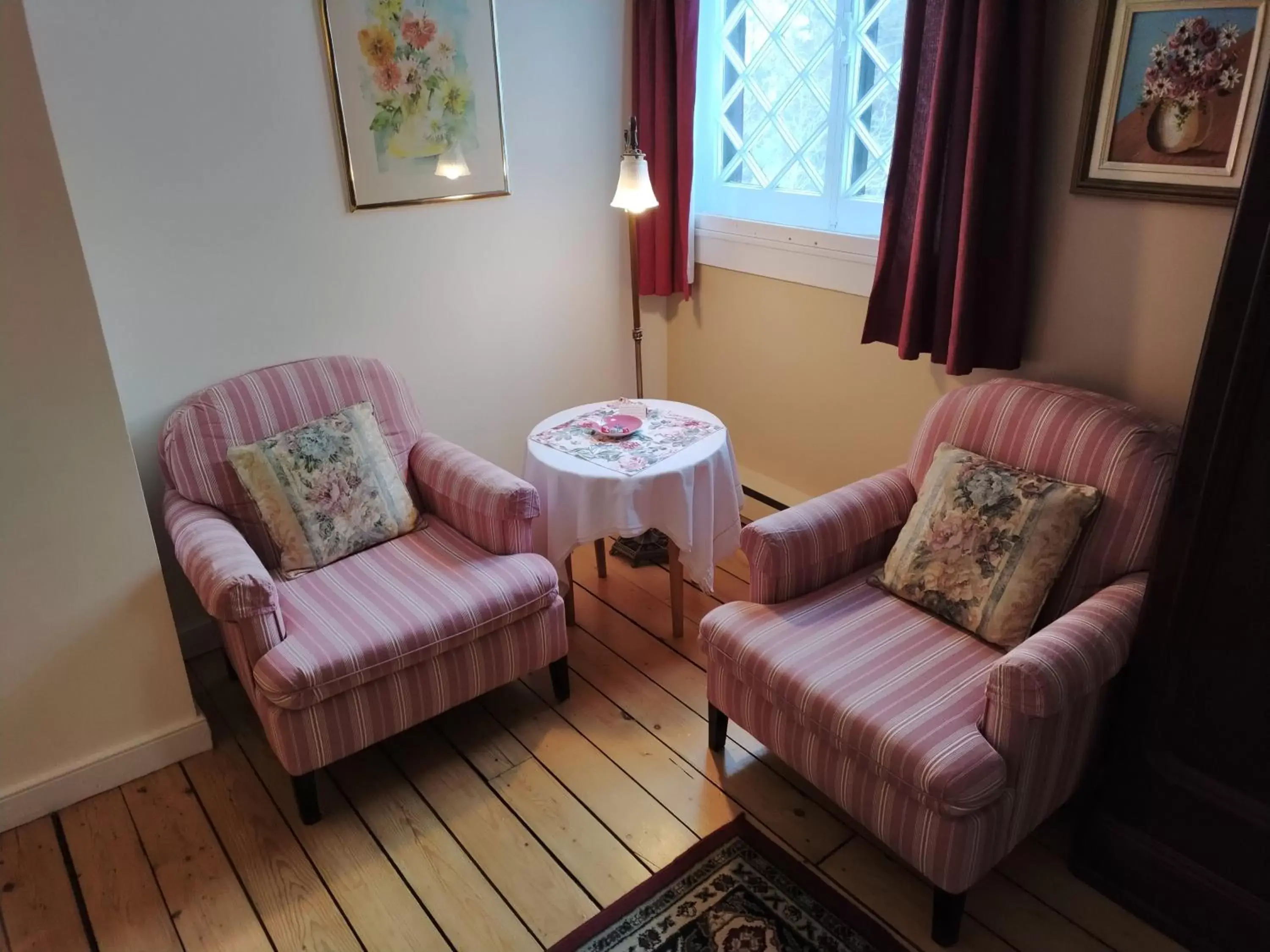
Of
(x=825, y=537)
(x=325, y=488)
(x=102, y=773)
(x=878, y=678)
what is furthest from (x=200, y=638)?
(x=878, y=678)

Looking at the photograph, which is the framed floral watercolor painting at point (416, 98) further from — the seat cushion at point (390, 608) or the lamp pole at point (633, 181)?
the seat cushion at point (390, 608)

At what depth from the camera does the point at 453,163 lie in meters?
2.86

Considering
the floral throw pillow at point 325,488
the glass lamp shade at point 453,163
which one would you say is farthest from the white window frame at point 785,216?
the floral throw pillow at point 325,488

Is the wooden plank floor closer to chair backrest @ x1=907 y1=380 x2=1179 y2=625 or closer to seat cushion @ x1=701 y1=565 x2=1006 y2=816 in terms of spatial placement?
seat cushion @ x1=701 y1=565 x2=1006 y2=816

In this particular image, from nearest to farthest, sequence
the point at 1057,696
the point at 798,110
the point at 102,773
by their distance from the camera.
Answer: the point at 1057,696
the point at 102,773
the point at 798,110

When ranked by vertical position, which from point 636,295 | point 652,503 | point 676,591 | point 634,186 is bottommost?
point 676,591

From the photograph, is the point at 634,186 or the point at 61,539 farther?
the point at 634,186

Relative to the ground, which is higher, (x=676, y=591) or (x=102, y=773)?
(x=676, y=591)

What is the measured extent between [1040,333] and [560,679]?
1.57m

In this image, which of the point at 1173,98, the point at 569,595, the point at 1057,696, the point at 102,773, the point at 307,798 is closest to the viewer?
the point at 1057,696

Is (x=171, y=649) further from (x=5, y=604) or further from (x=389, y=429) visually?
(x=389, y=429)

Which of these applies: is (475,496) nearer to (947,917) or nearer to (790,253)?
(790,253)

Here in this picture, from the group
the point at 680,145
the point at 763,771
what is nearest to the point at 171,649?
the point at 763,771

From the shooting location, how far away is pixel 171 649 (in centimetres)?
224
